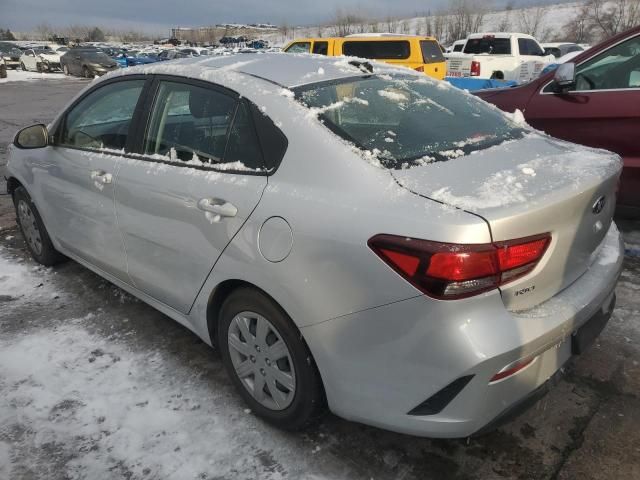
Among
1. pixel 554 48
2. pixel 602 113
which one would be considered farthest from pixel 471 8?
pixel 602 113

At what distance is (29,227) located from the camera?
14.2 ft

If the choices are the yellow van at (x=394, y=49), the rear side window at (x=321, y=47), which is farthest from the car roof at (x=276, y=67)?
the rear side window at (x=321, y=47)

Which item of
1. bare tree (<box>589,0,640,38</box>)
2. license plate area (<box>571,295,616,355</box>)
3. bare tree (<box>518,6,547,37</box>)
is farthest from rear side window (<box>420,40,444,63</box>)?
bare tree (<box>518,6,547,37</box>)

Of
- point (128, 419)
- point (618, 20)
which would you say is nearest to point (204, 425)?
point (128, 419)

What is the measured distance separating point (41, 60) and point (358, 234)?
123 feet

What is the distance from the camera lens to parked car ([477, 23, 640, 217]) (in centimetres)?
407

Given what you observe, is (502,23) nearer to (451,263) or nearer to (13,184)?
(13,184)

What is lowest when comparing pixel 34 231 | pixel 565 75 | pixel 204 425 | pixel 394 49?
pixel 204 425

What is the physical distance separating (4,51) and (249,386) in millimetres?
43169

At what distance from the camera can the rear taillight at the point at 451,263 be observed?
1.73 metres

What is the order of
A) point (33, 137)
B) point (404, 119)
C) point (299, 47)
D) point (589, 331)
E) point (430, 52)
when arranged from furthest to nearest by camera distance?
point (299, 47) < point (430, 52) < point (33, 137) < point (404, 119) < point (589, 331)

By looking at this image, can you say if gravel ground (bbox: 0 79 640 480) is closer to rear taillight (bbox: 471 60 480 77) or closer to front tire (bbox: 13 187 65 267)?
front tire (bbox: 13 187 65 267)

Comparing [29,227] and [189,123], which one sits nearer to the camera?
[189,123]

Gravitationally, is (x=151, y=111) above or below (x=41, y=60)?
above
